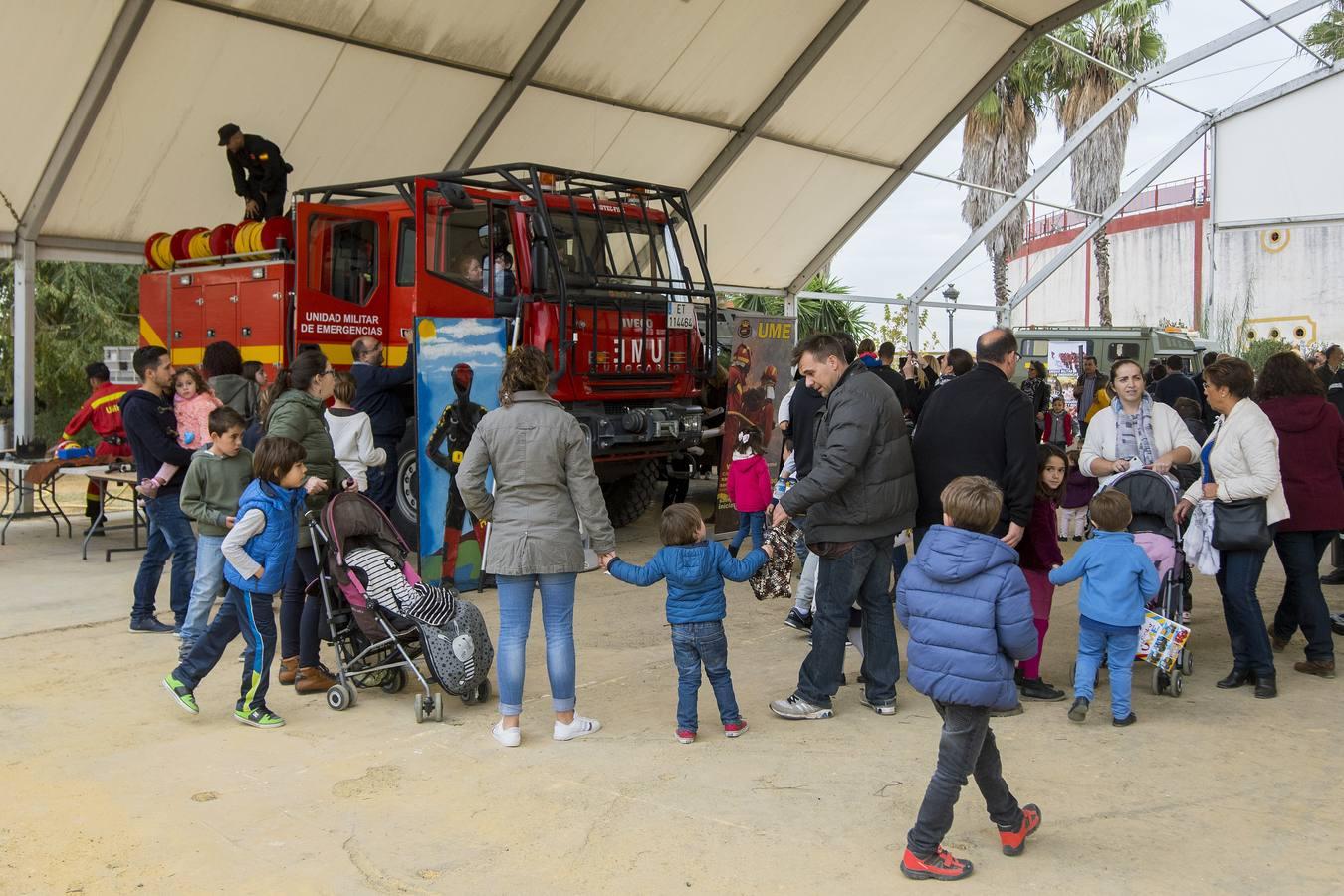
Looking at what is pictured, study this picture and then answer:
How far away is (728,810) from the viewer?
15.0 ft

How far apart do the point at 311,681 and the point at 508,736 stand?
1.46 metres

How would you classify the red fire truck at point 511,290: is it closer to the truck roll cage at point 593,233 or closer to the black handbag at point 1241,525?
the truck roll cage at point 593,233

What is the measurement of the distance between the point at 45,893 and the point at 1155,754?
14.1 feet

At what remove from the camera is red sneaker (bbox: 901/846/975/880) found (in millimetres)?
3953

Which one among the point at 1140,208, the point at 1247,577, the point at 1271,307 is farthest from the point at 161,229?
the point at 1140,208

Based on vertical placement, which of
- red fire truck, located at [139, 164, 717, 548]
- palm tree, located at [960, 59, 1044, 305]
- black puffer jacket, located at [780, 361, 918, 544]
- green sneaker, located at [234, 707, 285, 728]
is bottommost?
green sneaker, located at [234, 707, 285, 728]

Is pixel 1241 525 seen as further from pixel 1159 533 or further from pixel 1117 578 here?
pixel 1117 578

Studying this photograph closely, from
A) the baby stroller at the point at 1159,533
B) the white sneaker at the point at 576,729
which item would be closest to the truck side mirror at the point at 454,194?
the white sneaker at the point at 576,729

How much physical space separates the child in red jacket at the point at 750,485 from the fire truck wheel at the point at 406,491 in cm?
237

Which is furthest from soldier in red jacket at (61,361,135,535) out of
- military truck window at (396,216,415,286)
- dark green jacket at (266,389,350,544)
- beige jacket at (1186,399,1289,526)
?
beige jacket at (1186,399,1289,526)

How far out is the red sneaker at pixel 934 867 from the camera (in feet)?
13.0

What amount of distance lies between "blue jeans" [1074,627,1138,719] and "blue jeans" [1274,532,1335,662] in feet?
4.43

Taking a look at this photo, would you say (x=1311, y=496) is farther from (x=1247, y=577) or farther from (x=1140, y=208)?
(x=1140, y=208)

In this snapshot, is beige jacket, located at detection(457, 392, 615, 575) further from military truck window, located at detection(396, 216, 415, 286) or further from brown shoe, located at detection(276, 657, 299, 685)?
military truck window, located at detection(396, 216, 415, 286)
